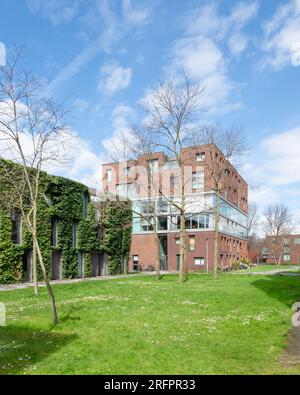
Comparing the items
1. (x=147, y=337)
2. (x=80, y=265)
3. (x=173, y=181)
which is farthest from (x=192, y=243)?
(x=147, y=337)

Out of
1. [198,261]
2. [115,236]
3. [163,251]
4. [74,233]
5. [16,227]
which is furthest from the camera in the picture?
[163,251]

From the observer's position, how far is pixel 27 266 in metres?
35.2

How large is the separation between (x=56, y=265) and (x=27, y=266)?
14.2ft

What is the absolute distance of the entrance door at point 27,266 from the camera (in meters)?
34.6

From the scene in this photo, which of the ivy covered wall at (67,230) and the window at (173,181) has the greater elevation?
the window at (173,181)

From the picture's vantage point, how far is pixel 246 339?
1087 cm

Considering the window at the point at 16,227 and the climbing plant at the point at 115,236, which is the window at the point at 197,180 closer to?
the climbing plant at the point at 115,236

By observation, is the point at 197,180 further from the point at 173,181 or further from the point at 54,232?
the point at 54,232

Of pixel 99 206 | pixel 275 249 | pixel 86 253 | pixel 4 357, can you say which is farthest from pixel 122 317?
pixel 275 249

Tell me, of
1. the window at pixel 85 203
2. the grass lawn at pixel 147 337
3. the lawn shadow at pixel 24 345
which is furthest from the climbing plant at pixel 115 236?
the lawn shadow at pixel 24 345

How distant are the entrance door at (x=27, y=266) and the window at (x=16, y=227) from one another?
5.48 feet

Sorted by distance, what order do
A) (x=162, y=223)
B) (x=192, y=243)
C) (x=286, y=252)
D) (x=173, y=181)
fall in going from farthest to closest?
1. (x=286, y=252)
2. (x=162, y=223)
3. (x=173, y=181)
4. (x=192, y=243)

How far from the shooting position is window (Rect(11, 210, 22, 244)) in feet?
111
